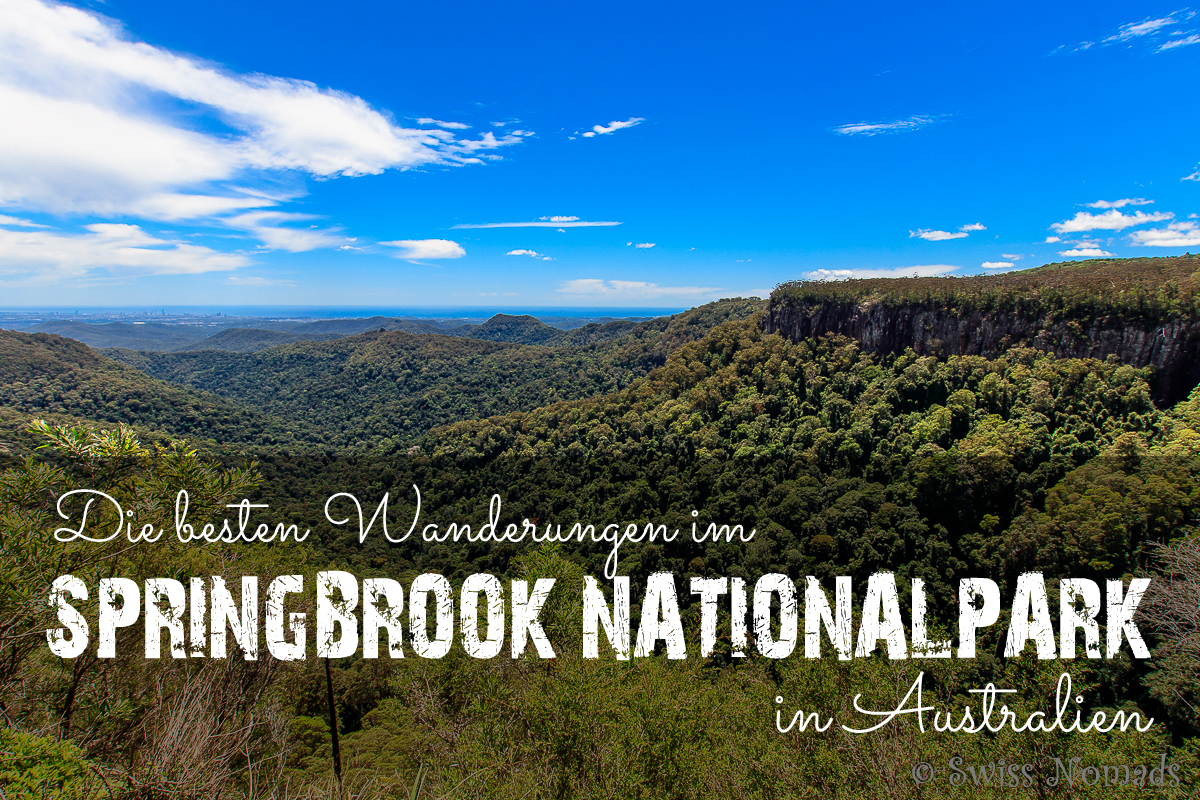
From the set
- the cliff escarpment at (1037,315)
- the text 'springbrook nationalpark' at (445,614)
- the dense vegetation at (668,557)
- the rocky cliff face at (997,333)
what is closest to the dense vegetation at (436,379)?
the dense vegetation at (668,557)

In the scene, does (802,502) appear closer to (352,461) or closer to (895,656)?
(895,656)

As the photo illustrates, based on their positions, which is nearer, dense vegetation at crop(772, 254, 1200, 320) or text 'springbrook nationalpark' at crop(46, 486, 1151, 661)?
text 'springbrook nationalpark' at crop(46, 486, 1151, 661)

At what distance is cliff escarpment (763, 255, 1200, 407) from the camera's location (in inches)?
1951

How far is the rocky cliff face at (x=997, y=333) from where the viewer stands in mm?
49281

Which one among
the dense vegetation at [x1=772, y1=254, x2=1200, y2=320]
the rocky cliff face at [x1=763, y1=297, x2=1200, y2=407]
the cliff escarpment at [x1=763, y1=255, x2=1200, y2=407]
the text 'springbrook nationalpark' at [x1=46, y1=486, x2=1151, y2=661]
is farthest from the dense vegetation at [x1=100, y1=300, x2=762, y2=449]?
the text 'springbrook nationalpark' at [x1=46, y1=486, x2=1151, y2=661]

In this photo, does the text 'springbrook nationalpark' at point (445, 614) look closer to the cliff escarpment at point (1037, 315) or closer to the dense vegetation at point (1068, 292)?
the cliff escarpment at point (1037, 315)

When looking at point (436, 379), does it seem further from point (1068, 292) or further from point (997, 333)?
point (1068, 292)

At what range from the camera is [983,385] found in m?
57.3

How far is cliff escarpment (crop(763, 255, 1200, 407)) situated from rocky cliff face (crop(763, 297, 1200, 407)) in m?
0.10

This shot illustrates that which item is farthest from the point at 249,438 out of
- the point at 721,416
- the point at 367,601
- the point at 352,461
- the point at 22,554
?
the point at 22,554

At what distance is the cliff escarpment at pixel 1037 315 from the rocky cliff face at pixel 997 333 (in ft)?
0.32

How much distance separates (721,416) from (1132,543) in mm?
47246

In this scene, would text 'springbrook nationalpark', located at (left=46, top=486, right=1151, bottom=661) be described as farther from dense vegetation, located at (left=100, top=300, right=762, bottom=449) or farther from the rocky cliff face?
dense vegetation, located at (left=100, top=300, right=762, bottom=449)

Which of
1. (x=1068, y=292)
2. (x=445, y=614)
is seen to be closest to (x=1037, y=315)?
(x=1068, y=292)
